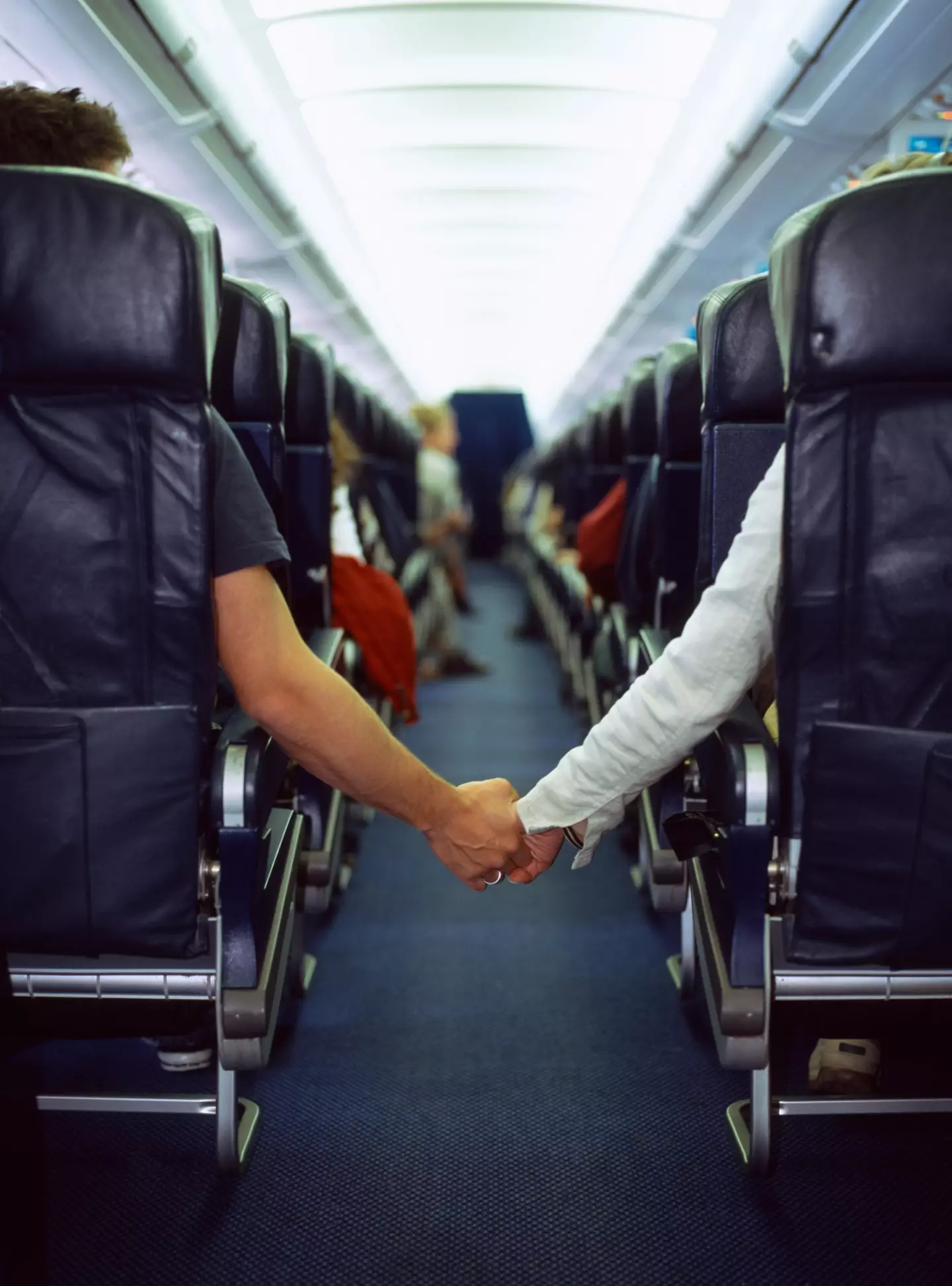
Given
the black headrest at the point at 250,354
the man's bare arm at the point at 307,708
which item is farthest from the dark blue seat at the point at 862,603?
the black headrest at the point at 250,354

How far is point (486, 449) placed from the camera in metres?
19.2

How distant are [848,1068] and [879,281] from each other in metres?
1.52

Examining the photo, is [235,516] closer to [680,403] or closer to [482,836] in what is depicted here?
[482,836]

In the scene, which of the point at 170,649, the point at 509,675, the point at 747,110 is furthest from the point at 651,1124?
the point at 509,675

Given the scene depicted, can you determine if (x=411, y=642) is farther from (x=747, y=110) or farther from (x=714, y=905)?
(x=747, y=110)

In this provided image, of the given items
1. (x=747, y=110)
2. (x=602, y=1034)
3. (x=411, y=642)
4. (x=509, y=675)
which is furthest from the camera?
(x=509, y=675)

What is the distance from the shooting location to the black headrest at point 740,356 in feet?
6.32

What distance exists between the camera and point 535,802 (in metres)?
1.94

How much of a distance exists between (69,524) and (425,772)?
2.47ft

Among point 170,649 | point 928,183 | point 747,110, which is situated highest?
point 747,110

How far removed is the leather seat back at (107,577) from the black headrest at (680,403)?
135 cm

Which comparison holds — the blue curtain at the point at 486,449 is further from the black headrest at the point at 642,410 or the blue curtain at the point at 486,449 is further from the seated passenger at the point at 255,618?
the seated passenger at the point at 255,618

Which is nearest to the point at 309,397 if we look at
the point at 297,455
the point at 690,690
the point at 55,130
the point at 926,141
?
the point at 297,455

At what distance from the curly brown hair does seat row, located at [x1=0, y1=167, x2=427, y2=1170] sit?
11.0 inches
